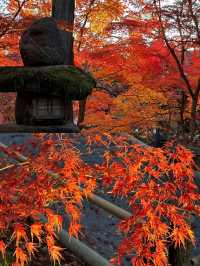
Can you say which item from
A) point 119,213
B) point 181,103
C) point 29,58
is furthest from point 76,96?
point 181,103

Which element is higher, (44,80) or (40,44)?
(40,44)

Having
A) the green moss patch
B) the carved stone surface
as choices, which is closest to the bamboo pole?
the green moss patch

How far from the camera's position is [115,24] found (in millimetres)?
11844

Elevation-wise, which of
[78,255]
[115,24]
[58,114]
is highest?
[115,24]

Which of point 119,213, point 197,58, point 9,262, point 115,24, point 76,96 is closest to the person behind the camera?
point 9,262

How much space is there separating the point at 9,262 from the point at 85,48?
11.6 m

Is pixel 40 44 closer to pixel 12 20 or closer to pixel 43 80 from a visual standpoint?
pixel 43 80

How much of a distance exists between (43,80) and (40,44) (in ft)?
2.79

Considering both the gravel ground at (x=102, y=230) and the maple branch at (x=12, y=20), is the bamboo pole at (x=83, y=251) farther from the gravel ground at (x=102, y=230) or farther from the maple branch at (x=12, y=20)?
the maple branch at (x=12, y=20)

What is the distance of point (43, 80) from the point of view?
23.6 ft

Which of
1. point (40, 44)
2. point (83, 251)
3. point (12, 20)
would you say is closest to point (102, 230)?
point (83, 251)

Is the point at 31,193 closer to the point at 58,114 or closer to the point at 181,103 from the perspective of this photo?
the point at 58,114

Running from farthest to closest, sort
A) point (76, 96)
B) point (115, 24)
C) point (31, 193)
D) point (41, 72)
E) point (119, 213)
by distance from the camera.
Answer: point (115, 24) → point (76, 96) → point (41, 72) → point (119, 213) → point (31, 193)

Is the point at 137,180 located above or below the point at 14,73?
below
